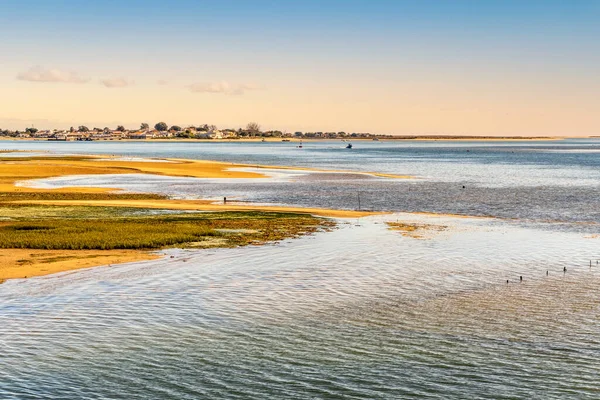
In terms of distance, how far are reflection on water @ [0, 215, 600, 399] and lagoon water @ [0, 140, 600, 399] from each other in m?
0.07

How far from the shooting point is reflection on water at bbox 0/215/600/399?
715 inches

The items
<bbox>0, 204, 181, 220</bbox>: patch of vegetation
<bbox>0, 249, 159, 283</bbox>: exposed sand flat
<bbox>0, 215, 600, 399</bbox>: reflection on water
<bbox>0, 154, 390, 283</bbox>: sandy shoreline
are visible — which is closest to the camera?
<bbox>0, 215, 600, 399</bbox>: reflection on water

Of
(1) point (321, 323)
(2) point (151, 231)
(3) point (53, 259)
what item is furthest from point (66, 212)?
(1) point (321, 323)

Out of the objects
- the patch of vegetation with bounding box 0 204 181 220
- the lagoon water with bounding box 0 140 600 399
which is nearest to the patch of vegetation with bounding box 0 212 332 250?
the patch of vegetation with bounding box 0 204 181 220

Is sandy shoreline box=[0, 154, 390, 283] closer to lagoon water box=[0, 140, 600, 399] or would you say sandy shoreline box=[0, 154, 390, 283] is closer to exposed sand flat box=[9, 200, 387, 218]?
exposed sand flat box=[9, 200, 387, 218]

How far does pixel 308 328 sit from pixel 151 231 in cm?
2241

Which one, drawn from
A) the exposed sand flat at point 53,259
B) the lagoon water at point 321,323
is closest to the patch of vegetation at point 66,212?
the exposed sand flat at point 53,259

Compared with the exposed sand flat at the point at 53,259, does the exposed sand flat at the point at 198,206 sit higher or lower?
lower

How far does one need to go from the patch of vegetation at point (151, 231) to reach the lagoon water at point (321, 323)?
316 centimetres

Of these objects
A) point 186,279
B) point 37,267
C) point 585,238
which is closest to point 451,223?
point 585,238

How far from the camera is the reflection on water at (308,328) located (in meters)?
18.2

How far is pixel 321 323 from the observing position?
2391 centimetres

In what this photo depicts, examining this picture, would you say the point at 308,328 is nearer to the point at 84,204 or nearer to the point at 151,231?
the point at 151,231

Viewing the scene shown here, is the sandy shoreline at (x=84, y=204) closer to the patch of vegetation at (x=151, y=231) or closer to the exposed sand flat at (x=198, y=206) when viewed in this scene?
the exposed sand flat at (x=198, y=206)
